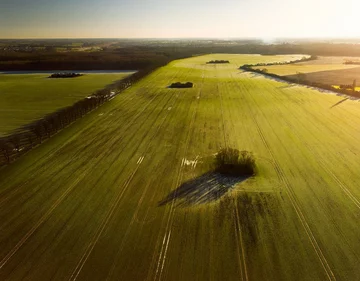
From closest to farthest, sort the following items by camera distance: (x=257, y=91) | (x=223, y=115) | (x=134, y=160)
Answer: (x=134, y=160) → (x=223, y=115) → (x=257, y=91)

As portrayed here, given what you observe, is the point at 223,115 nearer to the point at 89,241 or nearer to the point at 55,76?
the point at 89,241

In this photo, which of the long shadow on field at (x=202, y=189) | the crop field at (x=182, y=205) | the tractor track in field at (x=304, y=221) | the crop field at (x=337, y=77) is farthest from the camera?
the crop field at (x=337, y=77)

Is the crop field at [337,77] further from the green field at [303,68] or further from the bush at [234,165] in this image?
the bush at [234,165]

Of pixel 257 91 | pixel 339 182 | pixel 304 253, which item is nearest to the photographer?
pixel 304 253

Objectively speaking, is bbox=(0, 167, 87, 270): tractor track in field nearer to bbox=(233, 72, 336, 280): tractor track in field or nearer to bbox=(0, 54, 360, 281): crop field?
bbox=(0, 54, 360, 281): crop field

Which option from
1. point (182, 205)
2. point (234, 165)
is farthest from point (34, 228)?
point (234, 165)

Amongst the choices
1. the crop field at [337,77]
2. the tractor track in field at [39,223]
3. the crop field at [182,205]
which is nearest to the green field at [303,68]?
the crop field at [337,77]

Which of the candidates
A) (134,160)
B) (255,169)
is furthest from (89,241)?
(255,169)
